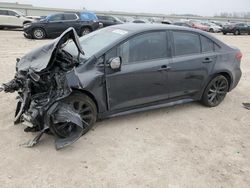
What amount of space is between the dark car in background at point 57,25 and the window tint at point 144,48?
1382cm

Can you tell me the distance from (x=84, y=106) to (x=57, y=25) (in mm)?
14593

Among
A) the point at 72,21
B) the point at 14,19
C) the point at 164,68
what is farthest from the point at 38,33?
the point at 164,68

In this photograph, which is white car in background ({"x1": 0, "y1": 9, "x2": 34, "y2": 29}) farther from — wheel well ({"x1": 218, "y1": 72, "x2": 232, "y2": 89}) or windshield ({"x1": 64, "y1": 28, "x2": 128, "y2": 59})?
wheel well ({"x1": 218, "y1": 72, "x2": 232, "y2": 89})

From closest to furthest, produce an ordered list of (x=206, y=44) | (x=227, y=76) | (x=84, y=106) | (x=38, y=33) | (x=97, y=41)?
(x=84, y=106), (x=97, y=41), (x=206, y=44), (x=227, y=76), (x=38, y=33)

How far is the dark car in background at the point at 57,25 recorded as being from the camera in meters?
17.8

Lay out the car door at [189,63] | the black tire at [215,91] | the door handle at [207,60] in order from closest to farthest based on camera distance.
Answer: the car door at [189,63] < the door handle at [207,60] < the black tire at [215,91]

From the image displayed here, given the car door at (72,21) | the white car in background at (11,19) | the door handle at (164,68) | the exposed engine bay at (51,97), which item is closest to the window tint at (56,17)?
the car door at (72,21)

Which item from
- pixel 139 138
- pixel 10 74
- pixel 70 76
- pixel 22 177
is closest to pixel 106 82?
pixel 70 76

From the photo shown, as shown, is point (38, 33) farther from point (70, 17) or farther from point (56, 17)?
point (70, 17)

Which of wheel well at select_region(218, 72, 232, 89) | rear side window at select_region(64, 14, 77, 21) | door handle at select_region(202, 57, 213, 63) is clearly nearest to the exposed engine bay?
door handle at select_region(202, 57, 213, 63)

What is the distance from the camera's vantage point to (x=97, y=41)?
5.30 metres

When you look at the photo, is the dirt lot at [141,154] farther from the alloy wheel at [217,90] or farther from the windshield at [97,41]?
the windshield at [97,41]

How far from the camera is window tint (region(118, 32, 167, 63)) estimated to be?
5.00 m

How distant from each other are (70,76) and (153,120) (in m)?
1.76
